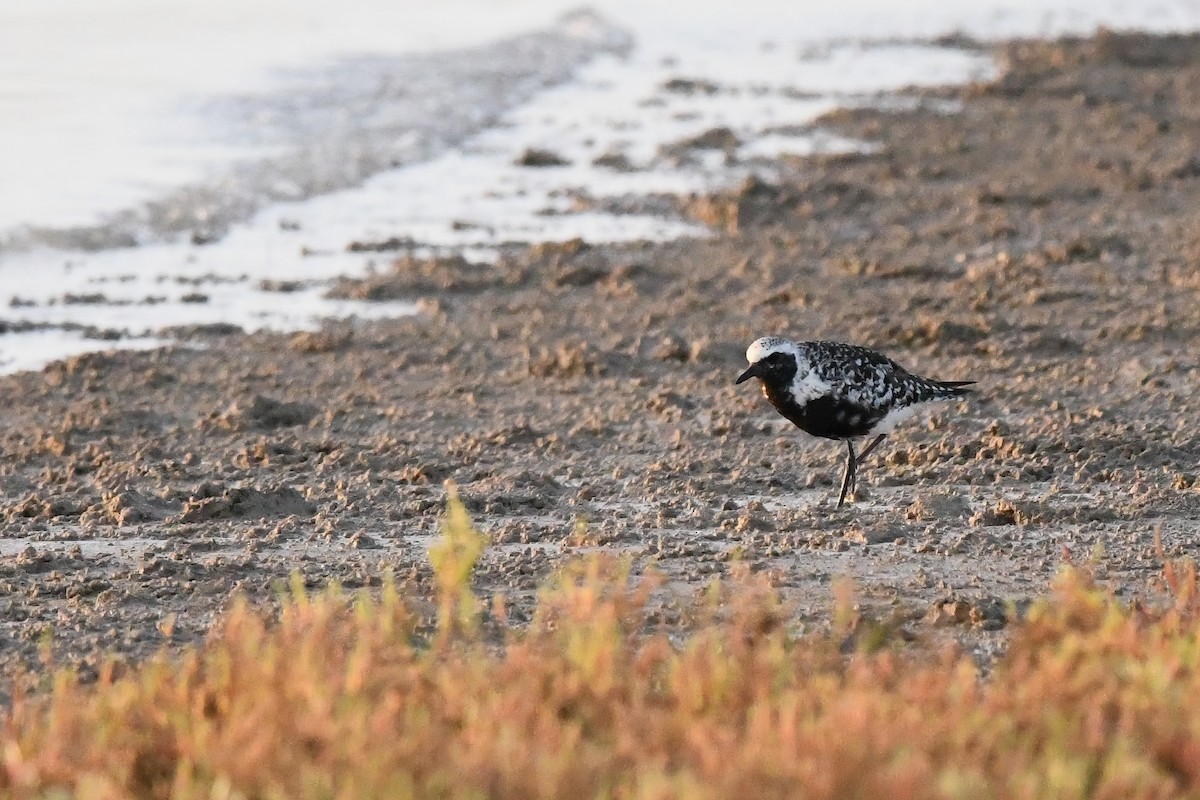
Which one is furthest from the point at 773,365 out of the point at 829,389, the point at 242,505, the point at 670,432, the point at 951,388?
the point at 242,505

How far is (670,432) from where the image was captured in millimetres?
9125

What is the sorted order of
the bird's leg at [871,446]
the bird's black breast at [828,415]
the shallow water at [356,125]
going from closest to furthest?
1. the bird's black breast at [828,415]
2. the bird's leg at [871,446]
3. the shallow water at [356,125]

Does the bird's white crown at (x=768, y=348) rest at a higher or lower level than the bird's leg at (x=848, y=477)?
higher

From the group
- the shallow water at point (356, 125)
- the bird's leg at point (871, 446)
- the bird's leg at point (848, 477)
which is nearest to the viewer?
the bird's leg at point (848, 477)

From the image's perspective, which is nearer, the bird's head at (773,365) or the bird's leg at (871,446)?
the bird's head at (773,365)

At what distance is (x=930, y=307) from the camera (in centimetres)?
1151

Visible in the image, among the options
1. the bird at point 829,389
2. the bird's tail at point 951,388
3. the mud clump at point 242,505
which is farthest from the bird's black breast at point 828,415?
the mud clump at point 242,505

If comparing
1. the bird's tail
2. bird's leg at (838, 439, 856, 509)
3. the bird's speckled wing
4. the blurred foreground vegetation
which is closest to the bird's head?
the bird's speckled wing

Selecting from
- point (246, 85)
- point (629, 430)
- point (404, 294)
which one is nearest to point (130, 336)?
point (404, 294)

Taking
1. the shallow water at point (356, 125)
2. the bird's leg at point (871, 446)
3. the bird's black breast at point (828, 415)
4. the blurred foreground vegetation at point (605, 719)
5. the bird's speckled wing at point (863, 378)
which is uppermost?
the shallow water at point (356, 125)

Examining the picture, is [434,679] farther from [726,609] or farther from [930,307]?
[930,307]

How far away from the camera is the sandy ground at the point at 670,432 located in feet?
23.2

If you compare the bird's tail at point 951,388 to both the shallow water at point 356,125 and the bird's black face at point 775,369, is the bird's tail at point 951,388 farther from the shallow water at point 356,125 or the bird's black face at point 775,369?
the shallow water at point 356,125

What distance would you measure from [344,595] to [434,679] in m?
1.74
